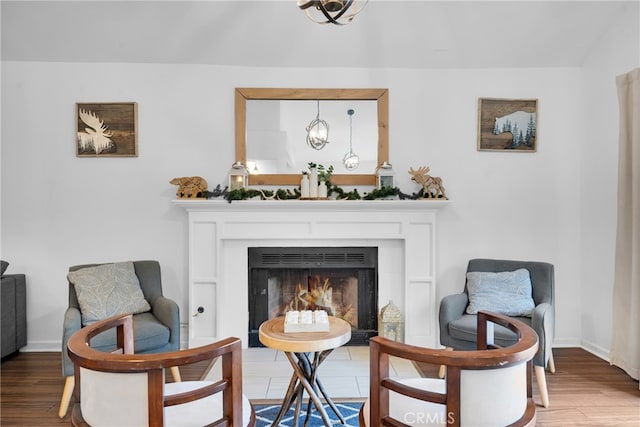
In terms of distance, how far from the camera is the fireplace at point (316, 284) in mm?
3662

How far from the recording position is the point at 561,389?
2.81 metres

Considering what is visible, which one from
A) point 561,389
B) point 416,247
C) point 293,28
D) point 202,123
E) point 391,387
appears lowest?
point 561,389

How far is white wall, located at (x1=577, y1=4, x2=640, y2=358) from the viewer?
3.32m

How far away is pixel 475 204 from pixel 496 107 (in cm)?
90

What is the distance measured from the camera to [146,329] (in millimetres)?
2723

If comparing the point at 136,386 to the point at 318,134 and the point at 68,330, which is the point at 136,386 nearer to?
the point at 68,330

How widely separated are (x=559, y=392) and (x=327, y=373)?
1581 mm

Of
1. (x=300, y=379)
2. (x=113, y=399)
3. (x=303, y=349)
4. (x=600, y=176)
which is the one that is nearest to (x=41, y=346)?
(x=300, y=379)

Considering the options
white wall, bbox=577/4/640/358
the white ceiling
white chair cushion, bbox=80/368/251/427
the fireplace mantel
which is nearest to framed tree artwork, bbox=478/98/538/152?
the white ceiling

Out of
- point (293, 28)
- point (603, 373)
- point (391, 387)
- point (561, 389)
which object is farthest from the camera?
point (293, 28)

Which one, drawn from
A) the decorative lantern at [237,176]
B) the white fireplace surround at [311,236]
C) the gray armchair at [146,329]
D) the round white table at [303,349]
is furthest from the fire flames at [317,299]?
the round white table at [303,349]

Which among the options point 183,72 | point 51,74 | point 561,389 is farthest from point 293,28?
point 561,389

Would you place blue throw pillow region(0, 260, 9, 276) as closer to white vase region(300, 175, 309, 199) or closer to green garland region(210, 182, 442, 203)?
green garland region(210, 182, 442, 203)

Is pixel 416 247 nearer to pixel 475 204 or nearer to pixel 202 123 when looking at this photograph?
pixel 475 204
